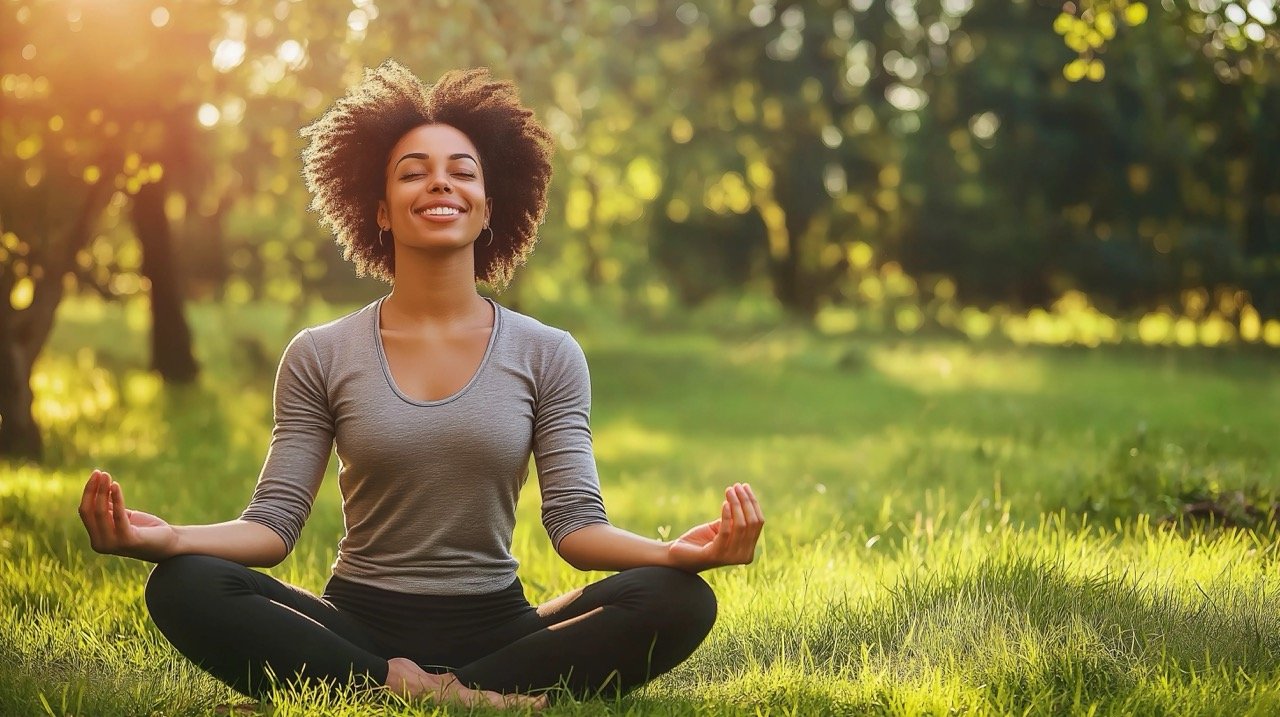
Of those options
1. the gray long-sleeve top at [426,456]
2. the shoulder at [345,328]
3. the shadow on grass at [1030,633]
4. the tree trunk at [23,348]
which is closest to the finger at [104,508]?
the gray long-sleeve top at [426,456]

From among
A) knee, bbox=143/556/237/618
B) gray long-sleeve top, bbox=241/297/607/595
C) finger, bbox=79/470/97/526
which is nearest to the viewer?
finger, bbox=79/470/97/526

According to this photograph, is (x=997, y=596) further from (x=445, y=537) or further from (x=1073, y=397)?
(x=1073, y=397)

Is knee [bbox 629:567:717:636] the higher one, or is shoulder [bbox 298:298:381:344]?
shoulder [bbox 298:298:381:344]

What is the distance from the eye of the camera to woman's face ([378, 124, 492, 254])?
13.6 ft

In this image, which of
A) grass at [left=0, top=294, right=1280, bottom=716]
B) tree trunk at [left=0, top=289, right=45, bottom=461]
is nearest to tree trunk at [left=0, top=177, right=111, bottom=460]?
tree trunk at [left=0, top=289, right=45, bottom=461]

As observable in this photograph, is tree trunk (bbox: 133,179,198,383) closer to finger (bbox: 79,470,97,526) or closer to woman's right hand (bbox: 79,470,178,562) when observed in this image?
woman's right hand (bbox: 79,470,178,562)

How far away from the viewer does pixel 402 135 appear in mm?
4348

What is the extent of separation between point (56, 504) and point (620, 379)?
401 inches

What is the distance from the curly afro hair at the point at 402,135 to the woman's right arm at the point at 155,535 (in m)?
0.99

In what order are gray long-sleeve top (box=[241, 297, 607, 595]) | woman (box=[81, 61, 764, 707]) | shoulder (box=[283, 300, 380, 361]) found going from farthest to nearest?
1. shoulder (box=[283, 300, 380, 361])
2. gray long-sleeve top (box=[241, 297, 607, 595])
3. woman (box=[81, 61, 764, 707])

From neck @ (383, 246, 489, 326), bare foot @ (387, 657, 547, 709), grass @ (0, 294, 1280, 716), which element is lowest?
grass @ (0, 294, 1280, 716)

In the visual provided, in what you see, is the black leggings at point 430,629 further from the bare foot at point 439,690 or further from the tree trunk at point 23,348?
the tree trunk at point 23,348

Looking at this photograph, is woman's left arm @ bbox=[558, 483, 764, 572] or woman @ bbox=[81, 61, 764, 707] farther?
woman @ bbox=[81, 61, 764, 707]

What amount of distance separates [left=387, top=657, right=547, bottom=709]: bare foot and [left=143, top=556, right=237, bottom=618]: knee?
58 centimetres
